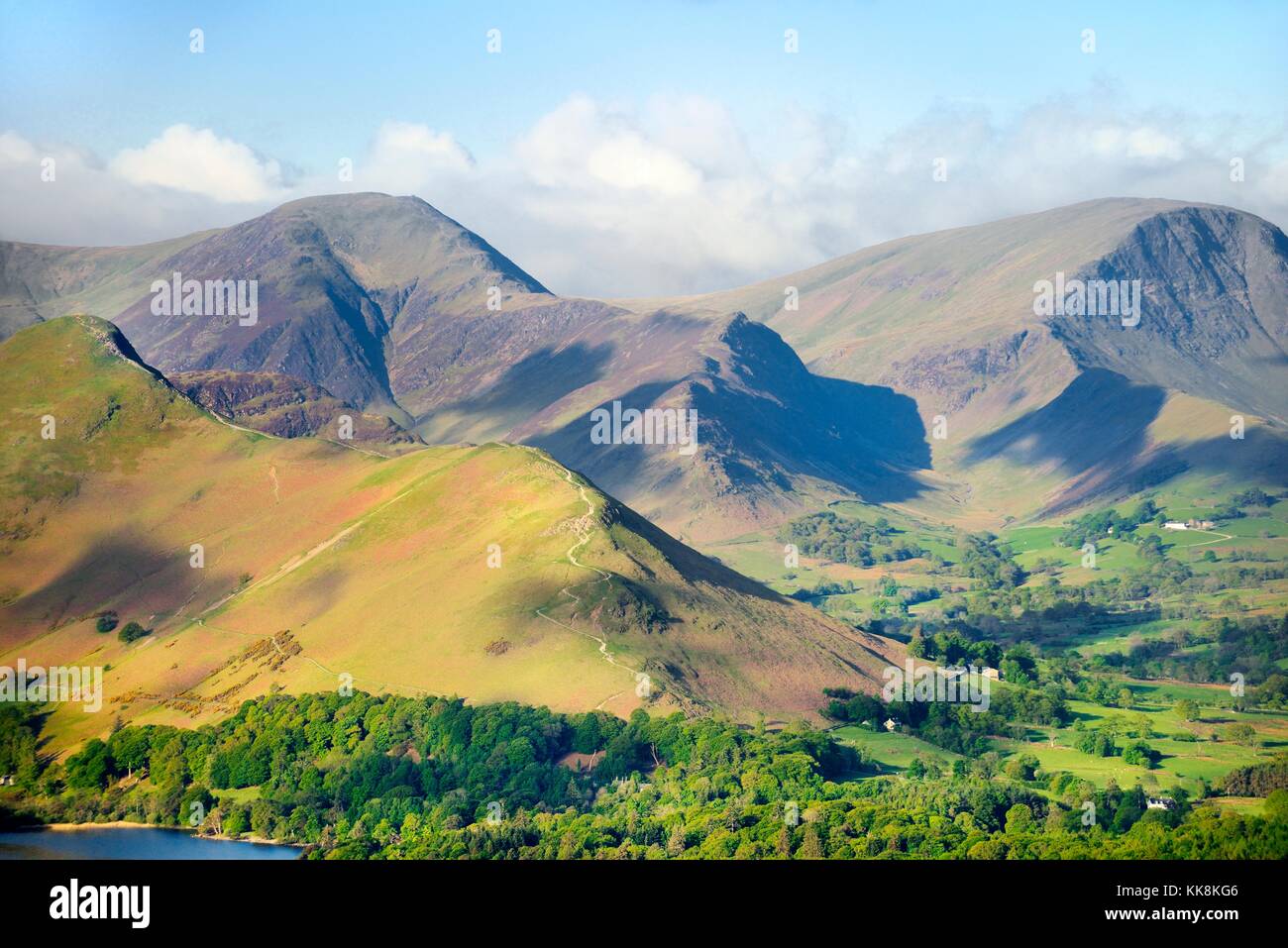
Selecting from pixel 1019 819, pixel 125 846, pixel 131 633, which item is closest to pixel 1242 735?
pixel 1019 819

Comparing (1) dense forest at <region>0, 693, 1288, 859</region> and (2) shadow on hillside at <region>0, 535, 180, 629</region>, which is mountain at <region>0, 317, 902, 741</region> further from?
(1) dense forest at <region>0, 693, 1288, 859</region>

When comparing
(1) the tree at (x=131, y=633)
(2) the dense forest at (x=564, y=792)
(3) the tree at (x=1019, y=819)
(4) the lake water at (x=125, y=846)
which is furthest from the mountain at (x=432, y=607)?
(3) the tree at (x=1019, y=819)

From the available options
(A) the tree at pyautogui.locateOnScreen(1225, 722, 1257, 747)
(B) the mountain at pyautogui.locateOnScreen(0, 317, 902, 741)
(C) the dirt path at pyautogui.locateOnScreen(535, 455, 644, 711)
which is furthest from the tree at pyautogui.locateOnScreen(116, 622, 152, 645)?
(A) the tree at pyautogui.locateOnScreen(1225, 722, 1257, 747)

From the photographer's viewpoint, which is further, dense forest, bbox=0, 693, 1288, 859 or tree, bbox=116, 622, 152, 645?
tree, bbox=116, 622, 152, 645

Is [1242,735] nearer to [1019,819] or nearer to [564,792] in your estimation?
[1019,819]

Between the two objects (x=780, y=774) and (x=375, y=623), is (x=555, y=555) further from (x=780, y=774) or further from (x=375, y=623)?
(x=780, y=774)

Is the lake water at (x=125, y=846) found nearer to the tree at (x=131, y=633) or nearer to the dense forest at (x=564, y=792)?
the dense forest at (x=564, y=792)
